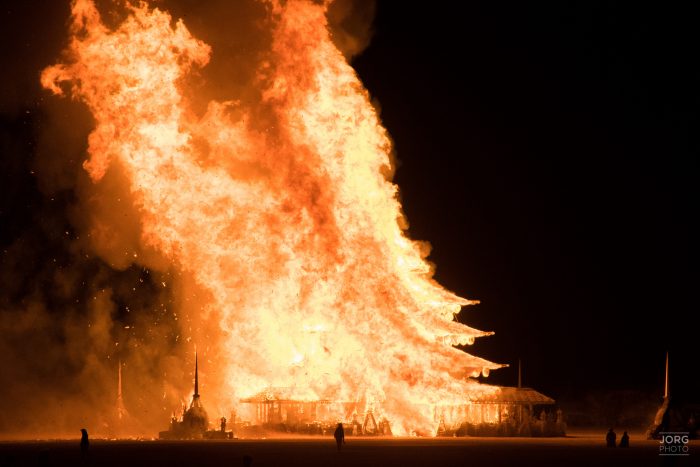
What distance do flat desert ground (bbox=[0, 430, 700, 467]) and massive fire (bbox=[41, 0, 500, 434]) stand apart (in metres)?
3.88

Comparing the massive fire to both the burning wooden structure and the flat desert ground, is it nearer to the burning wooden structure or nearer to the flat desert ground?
the flat desert ground

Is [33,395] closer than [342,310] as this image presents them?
No

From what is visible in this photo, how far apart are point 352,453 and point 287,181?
56.2 feet

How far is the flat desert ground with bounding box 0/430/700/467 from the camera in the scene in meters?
50.0

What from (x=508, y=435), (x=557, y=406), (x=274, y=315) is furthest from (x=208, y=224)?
(x=557, y=406)

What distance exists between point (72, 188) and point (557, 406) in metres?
35.7

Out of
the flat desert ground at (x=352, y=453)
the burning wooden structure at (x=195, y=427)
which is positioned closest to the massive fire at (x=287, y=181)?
the flat desert ground at (x=352, y=453)

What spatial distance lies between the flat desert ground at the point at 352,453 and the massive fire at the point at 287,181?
3876 millimetres

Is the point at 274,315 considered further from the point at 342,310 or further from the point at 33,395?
the point at 33,395

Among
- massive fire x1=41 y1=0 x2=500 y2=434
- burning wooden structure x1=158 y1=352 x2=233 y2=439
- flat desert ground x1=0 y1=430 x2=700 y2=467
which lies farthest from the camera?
burning wooden structure x1=158 y1=352 x2=233 y2=439

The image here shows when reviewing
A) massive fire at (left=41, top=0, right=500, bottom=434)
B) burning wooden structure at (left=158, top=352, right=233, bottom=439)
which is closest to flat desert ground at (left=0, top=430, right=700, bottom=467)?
burning wooden structure at (left=158, top=352, right=233, bottom=439)

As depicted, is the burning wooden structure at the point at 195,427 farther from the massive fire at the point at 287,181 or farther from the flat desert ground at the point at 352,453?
the massive fire at the point at 287,181

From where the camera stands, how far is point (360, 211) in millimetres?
69312

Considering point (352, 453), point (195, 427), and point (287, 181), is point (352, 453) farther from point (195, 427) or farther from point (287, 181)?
point (287, 181)
